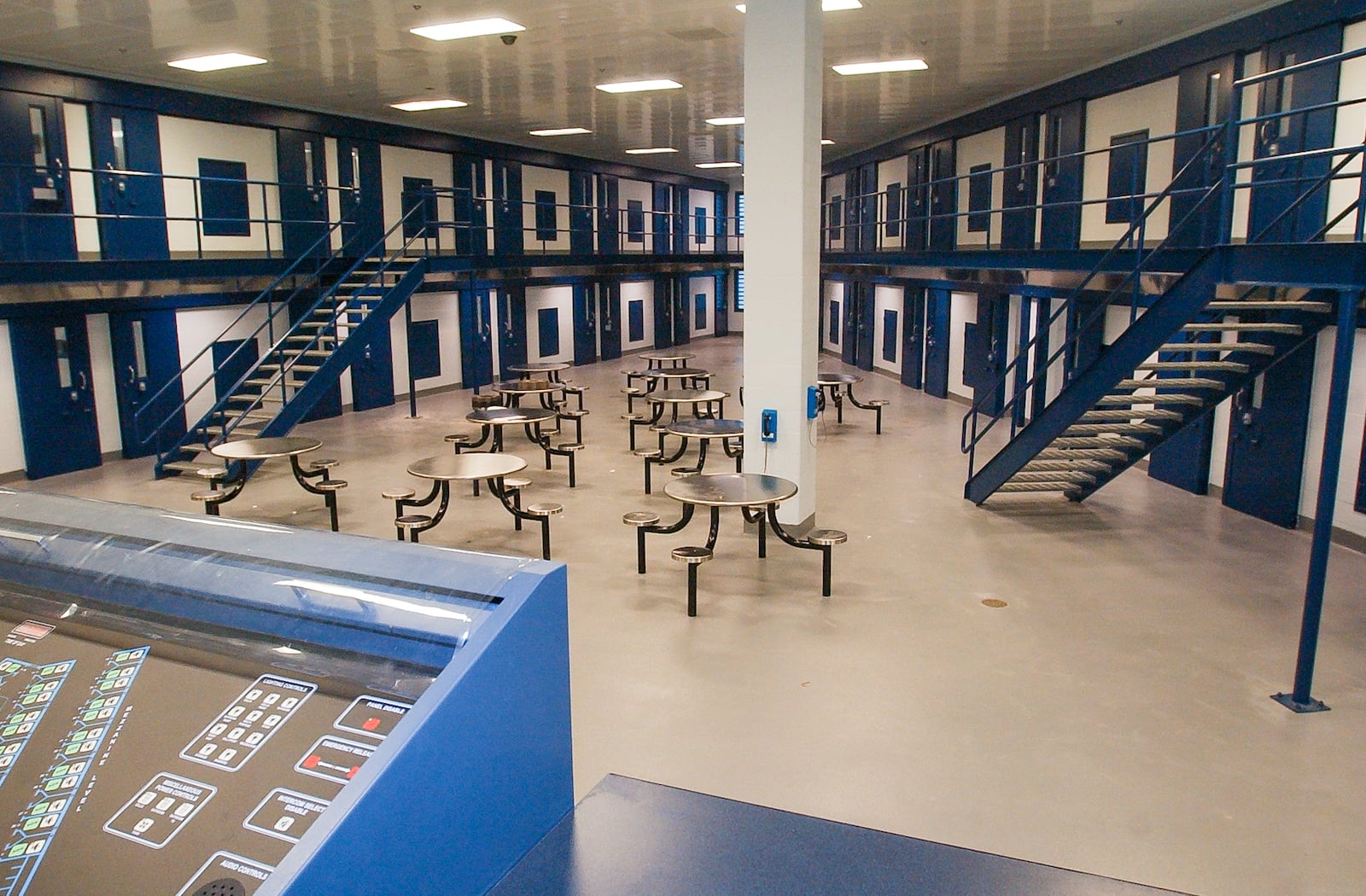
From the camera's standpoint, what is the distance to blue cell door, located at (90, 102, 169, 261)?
12.9m

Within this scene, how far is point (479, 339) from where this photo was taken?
20.6 meters

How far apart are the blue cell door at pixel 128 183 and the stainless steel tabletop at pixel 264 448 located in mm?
4174

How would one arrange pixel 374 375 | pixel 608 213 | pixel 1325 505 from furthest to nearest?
pixel 608 213 < pixel 374 375 < pixel 1325 505

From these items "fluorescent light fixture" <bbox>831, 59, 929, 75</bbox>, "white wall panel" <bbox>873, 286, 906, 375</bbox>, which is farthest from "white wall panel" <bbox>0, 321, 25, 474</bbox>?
"white wall panel" <bbox>873, 286, 906, 375</bbox>

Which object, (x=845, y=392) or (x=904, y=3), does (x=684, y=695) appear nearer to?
(x=904, y=3)

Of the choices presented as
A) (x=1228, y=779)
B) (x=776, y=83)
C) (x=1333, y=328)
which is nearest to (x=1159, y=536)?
A: (x=1333, y=328)

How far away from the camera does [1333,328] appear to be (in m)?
8.99

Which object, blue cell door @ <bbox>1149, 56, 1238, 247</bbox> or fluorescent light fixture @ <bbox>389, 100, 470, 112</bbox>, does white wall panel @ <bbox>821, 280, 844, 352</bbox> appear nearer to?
fluorescent light fixture @ <bbox>389, 100, 470, 112</bbox>

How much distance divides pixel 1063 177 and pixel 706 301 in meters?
20.1

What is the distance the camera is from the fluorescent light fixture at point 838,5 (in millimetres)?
9516

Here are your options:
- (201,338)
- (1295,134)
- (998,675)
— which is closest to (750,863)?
(998,675)

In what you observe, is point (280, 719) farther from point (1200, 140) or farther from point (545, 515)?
point (1200, 140)

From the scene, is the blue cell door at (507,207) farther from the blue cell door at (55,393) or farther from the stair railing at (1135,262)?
the stair railing at (1135,262)

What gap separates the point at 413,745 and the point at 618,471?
35.8ft
